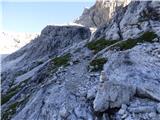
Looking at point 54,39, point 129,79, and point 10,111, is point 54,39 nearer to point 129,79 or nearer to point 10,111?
point 10,111

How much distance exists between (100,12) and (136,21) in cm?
10610

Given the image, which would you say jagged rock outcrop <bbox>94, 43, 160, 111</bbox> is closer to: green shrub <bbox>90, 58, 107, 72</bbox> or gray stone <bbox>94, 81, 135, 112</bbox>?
gray stone <bbox>94, 81, 135, 112</bbox>

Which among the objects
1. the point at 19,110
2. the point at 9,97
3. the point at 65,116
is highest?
the point at 65,116

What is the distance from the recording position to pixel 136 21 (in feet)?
136

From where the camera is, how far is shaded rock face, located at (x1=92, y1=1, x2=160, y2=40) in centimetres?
3831

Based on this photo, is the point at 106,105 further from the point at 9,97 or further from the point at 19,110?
the point at 9,97

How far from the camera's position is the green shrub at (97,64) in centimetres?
3059

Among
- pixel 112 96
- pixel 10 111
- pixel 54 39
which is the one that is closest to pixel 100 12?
pixel 54 39

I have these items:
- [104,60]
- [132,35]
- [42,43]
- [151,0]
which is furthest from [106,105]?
[42,43]

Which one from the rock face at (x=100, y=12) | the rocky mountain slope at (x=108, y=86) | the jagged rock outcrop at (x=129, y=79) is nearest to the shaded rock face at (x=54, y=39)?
the rock face at (x=100, y=12)

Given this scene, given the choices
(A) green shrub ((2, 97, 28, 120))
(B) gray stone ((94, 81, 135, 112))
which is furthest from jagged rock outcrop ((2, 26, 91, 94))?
(B) gray stone ((94, 81, 135, 112))

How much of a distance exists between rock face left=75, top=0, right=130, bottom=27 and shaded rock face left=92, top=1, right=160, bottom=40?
278ft

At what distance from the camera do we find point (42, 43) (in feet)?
294

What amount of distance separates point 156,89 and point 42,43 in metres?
67.5
